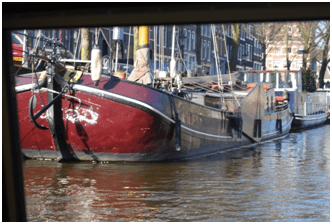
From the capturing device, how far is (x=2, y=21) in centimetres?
Result: 225

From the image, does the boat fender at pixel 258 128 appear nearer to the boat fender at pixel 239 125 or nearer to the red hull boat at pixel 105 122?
the boat fender at pixel 239 125

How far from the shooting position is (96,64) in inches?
390

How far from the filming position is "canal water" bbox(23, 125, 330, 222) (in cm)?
650

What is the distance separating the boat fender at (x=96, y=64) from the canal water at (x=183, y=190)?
1.69 meters

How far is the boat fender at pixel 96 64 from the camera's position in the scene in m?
9.73

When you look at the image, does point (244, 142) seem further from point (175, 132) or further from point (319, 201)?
point (319, 201)

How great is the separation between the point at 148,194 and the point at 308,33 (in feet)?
106

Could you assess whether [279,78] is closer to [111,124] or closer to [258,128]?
[258,128]

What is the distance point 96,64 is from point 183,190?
9.68ft

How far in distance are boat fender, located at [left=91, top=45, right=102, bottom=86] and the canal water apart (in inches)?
66.5

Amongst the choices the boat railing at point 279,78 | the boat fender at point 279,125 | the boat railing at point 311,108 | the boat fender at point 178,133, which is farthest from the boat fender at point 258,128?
the boat railing at point 311,108

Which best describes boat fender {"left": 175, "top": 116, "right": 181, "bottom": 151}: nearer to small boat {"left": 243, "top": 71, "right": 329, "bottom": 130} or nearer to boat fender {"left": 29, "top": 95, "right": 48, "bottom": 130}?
boat fender {"left": 29, "top": 95, "right": 48, "bottom": 130}

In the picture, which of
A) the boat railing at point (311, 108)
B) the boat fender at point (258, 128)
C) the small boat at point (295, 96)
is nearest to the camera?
the boat fender at point (258, 128)

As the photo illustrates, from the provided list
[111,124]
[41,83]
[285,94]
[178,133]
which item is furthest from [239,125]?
[285,94]
